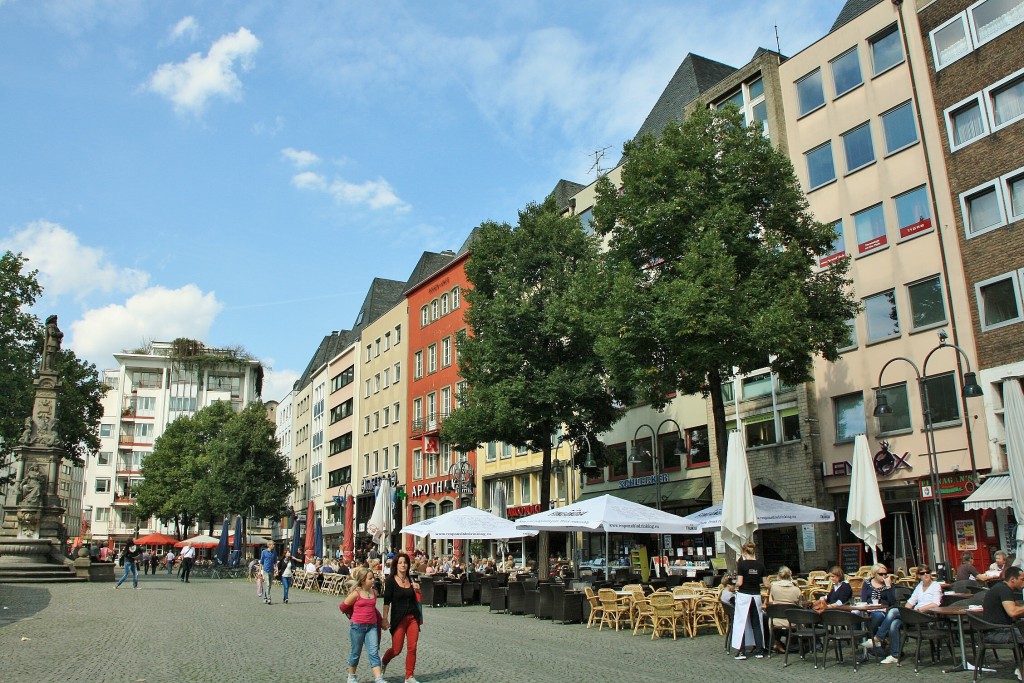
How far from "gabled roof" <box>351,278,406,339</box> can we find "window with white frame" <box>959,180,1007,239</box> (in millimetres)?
52891

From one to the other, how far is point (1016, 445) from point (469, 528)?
15480 mm

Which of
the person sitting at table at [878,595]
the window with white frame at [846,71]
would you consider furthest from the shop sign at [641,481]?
the person sitting at table at [878,595]

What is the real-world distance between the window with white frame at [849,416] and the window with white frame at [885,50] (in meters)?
10.3

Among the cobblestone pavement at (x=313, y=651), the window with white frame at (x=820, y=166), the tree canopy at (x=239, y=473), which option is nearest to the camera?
the cobblestone pavement at (x=313, y=651)

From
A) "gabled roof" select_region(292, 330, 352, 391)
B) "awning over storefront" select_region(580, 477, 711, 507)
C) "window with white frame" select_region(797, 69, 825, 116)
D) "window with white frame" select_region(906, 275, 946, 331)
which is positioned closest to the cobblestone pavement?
"awning over storefront" select_region(580, 477, 711, 507)

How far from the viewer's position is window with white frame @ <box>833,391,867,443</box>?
27688 mm

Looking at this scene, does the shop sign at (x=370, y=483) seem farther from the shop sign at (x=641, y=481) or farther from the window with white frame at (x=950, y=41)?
the window with white frame at (x=950, y=41)

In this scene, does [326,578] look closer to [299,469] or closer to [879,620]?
[879,620]

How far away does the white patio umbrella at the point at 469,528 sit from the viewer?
26.4m

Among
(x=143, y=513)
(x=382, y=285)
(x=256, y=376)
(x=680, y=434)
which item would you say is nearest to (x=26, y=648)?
(x=680, y=434)

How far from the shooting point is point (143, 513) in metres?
86.6

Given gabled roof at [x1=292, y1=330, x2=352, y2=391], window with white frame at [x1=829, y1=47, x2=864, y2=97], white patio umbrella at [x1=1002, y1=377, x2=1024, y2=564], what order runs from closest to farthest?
white patio umbrella at [x1=1002, y1=377, x2=1024, y2=564]
window with white frame at [x1=829, y1=47, x2=864, y2=97]
gabled roof at [x1=292, y1=330, x2=352, y2=391]

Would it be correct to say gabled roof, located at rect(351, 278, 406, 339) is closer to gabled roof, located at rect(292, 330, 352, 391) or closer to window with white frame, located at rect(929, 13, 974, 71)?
gabled roof, located at rect(292, 330, 352, 391)

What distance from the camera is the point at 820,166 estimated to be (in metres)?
30.4
